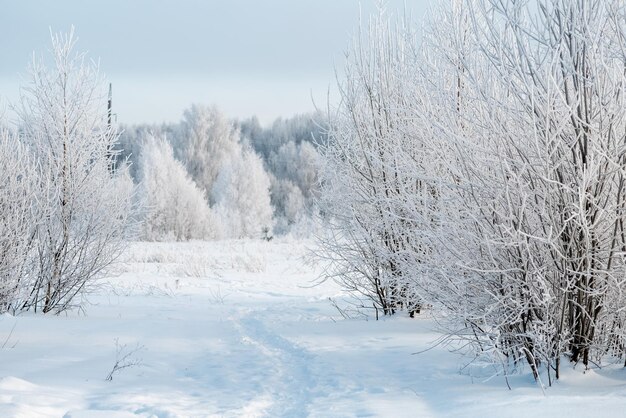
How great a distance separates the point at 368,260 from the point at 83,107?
13.7ft

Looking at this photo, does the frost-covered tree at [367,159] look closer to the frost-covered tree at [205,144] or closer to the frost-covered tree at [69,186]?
the frost-covered tree at [69,186]

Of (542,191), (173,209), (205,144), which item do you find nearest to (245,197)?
(173,209)

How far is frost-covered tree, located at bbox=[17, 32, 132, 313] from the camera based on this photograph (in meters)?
8.24

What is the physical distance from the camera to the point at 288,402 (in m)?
4.48

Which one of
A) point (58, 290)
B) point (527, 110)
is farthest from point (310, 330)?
point (527, 110)

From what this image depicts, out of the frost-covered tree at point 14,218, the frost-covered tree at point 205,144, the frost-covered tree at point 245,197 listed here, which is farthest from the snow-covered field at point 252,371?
the frost-covered tree at point 205,144

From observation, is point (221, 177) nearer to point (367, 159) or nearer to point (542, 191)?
point (367, 159)

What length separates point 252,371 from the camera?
5477 millimetres

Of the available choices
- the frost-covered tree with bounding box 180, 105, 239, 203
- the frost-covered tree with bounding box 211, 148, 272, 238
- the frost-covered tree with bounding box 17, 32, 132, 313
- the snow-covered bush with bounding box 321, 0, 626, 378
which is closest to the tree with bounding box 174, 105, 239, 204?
the frost-covered tree with bounding box 180, 105, 239, 203

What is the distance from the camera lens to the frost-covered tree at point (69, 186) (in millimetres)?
8242

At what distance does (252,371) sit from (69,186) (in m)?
4.16

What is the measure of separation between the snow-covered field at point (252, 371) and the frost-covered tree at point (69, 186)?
53cm

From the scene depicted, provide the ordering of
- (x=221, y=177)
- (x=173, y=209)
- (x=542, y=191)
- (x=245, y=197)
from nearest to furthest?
(x=542, y=191), (x=173, y=209), (x=245, y=197), (x=221, y=177)

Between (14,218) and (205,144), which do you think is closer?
(14,218)
